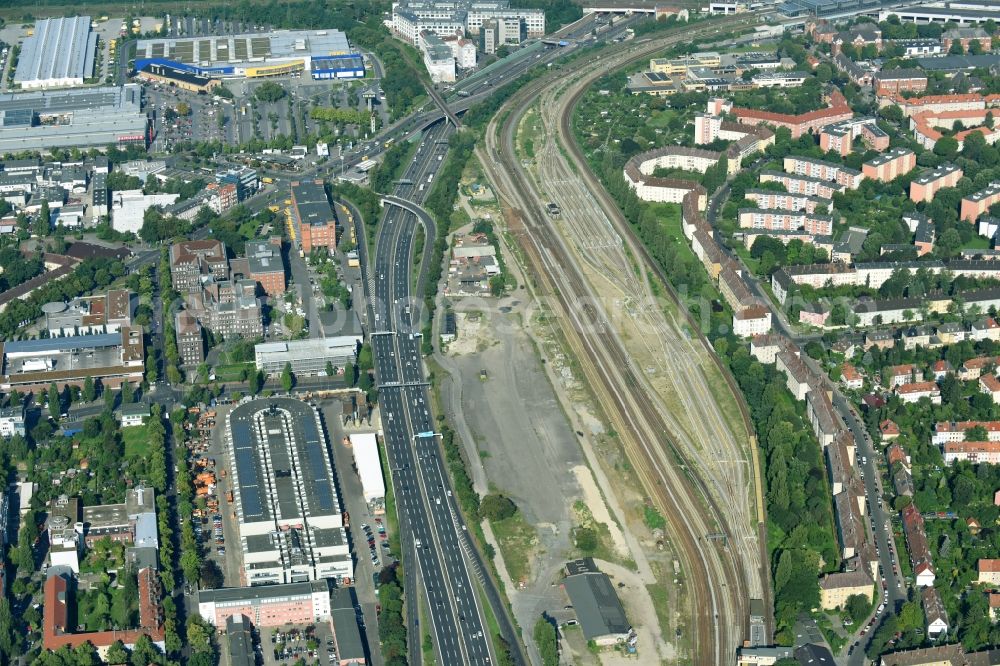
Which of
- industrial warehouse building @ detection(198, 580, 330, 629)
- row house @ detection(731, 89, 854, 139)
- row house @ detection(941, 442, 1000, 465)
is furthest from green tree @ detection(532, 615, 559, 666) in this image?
row house @ detection(731, 89, 854, 139)

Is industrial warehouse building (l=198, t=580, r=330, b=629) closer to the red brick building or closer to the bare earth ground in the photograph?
the red brick building

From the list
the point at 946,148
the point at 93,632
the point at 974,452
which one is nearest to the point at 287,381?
the point at 93,632

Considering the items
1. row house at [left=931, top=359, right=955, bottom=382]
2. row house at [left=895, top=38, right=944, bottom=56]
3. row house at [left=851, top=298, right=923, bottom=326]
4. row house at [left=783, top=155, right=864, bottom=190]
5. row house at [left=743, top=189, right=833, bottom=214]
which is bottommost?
row house at [left=931, top=359, right=955, bottom=382]

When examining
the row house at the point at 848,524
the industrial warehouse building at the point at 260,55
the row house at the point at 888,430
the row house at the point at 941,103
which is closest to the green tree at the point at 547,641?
the row house at the point at 848,524

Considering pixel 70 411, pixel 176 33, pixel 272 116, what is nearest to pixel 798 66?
pixel 272 116

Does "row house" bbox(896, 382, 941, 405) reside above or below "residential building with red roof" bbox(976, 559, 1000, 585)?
above

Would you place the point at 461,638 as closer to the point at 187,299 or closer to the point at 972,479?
the point at 972,479

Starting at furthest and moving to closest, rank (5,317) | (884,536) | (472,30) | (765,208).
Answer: (472,30) < (765,208) < (5,317) < (884,536)
